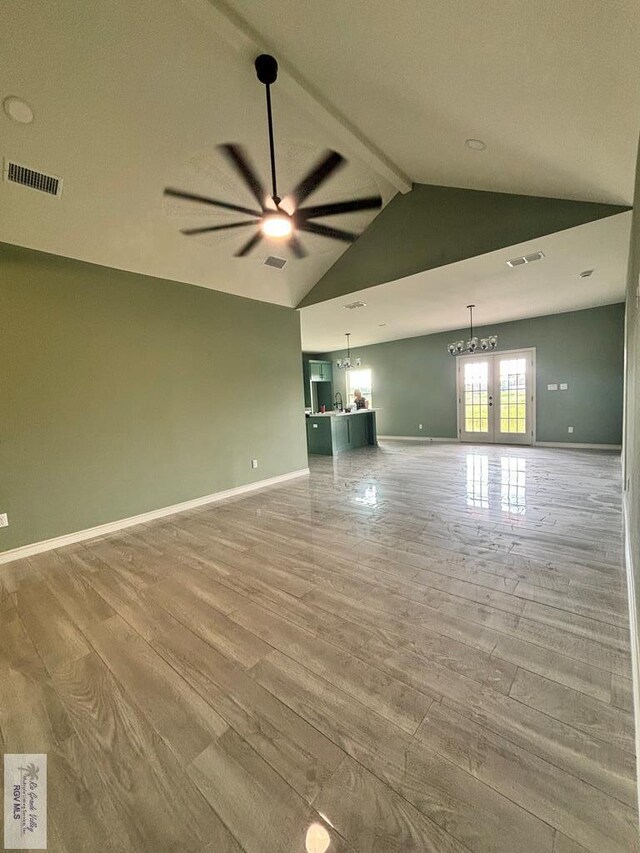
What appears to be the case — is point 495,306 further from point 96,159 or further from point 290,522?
point 96,159

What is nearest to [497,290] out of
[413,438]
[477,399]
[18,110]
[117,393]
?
[477,399]

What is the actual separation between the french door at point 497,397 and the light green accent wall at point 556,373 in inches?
6.8

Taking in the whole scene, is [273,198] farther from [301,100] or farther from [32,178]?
[32,178]

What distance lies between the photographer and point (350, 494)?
14.7 ft

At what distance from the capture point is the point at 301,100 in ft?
8.36

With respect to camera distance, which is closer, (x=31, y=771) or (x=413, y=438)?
(x=31, y=771)

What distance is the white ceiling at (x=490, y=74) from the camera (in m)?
1.54

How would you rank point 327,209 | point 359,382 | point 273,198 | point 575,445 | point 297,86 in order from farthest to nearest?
point 359,382
point 575,445
point 327,209
point 297,86
point 273,198

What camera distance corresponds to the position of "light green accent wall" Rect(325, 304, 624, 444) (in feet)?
21.2

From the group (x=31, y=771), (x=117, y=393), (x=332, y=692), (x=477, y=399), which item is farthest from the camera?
(x=477, y=399)

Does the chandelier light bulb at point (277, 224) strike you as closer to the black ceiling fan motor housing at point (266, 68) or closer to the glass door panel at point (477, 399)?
the black ceiling fan motor housing at point (266, 68)

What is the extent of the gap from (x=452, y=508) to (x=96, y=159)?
15.0 feet

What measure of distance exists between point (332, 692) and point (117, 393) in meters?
3.54

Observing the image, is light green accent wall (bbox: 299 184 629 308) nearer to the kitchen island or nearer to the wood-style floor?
the wood-style floor
